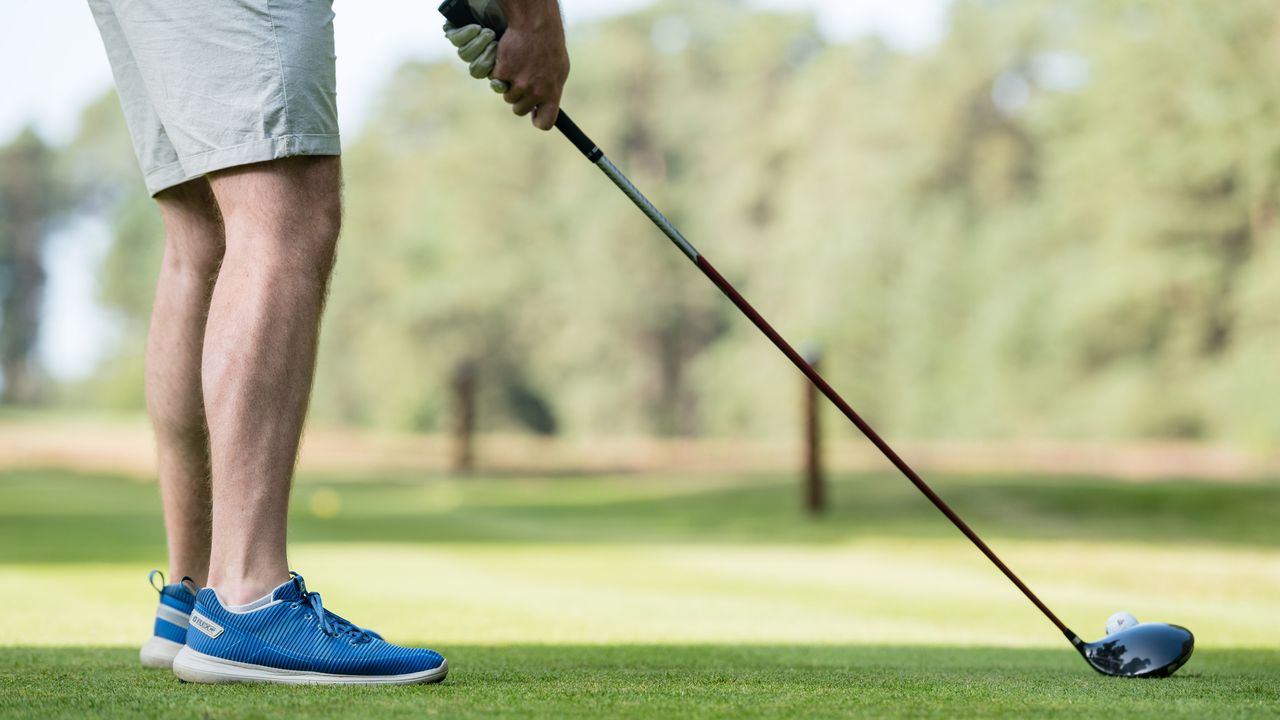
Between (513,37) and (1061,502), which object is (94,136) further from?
(513,37)

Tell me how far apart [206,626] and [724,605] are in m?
2.59

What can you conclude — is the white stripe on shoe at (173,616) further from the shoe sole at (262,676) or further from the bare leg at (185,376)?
the shoe sole at (262,676)

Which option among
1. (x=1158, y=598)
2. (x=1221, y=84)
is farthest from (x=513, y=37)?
(x=1221, y=84)

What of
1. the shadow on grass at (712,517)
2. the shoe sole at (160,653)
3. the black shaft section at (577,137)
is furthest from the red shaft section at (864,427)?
the shadow on grass at (712,517)

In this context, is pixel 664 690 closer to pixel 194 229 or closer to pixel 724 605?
pixel 194 229

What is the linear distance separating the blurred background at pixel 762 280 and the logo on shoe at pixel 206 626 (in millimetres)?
8471

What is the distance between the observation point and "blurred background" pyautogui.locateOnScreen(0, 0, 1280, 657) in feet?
64.5

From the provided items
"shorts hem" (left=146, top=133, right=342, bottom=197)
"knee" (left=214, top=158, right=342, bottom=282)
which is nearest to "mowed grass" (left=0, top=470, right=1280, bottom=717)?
"knee" (left=214, top=158, right=342, bottom=282)

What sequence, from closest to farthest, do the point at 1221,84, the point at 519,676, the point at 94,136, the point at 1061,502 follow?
the point at 519,676
the point at 1061,502
the point at 1221,84
the point at 94,136

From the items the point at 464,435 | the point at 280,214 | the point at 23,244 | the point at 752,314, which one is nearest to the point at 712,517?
the point at 752,314

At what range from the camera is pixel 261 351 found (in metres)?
1.85

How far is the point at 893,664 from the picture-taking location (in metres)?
2.34

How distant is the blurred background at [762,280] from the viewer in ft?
64.5

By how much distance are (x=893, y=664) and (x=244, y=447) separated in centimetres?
113
